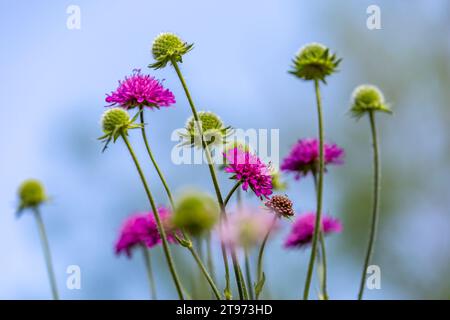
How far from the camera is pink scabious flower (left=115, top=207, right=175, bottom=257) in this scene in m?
1.81

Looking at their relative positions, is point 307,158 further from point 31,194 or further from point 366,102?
point 31,194

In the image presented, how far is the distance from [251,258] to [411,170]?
6022 millimetres

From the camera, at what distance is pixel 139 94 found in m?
1.62

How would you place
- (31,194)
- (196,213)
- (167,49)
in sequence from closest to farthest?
(196,213) → (167,49) → (31,194)

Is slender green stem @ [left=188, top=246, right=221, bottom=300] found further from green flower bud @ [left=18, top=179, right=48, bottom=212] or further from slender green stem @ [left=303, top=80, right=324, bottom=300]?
green flower bud @ [left=18, top=179, right=48, bottom=212]

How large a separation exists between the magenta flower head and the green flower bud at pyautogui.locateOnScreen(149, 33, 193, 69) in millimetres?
532

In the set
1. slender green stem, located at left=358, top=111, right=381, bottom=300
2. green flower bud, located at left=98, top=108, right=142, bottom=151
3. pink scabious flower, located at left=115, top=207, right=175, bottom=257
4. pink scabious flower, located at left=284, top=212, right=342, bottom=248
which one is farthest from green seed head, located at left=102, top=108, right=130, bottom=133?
pink scabious flower, located at left=284, top=212, right=342, bottom=248

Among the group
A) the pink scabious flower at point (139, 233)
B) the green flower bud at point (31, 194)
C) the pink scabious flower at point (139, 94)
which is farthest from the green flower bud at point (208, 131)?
the green flower bud at point (31, 194)

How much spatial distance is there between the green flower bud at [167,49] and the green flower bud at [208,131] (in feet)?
0.57

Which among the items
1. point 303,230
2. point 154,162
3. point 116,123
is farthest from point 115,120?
point 303,230

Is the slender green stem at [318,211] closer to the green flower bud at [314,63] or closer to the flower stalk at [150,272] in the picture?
the green flower bud at [314,63]

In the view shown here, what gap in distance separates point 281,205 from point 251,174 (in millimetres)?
104

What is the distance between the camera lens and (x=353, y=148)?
24.8 feet
